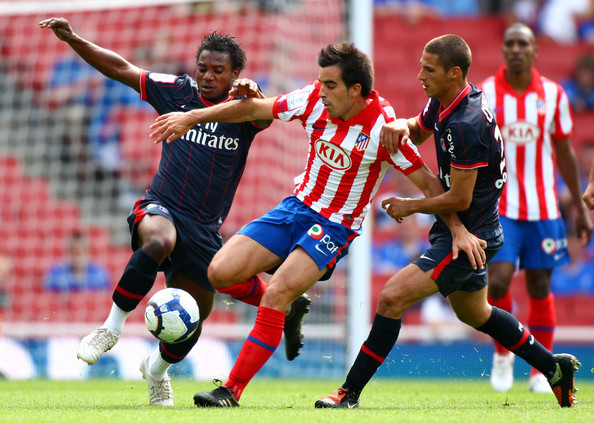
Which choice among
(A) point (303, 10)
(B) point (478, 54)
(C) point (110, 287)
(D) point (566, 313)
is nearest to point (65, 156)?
(C) point (110, 287)

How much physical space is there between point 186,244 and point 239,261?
588mm

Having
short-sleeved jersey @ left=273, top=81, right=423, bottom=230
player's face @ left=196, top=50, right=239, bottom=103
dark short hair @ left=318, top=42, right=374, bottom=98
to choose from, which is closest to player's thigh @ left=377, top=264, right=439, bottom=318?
short-sleeved jersey @ left=273, top=81, right=423, bottom=230

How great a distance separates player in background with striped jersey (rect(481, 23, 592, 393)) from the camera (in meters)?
6.64

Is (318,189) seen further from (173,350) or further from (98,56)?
(98,56)

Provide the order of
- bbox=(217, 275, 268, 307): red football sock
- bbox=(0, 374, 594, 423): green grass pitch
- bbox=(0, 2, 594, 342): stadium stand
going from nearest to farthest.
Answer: bbox=(0, 374, 594, 423): green grass pitch
bbox=(217, 275, 268, 307): red football sock
bbox=(0, 2, 594, 342): stadium stand

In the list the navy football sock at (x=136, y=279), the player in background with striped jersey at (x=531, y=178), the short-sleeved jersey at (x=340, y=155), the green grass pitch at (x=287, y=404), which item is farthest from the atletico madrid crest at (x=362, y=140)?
the player in background with striped jersey at (x=531, y=178)

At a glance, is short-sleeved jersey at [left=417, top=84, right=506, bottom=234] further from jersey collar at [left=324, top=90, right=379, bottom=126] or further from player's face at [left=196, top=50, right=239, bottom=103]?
player's face at [left=196, top=50, right=239, bottom=103]

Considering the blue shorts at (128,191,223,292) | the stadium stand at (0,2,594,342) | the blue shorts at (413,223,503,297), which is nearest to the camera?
the blue shorts at (413,223,503,297)

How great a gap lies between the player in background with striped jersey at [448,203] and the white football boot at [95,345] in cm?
122

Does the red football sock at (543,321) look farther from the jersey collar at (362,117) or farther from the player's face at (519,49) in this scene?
the jersey collar at (362,117)

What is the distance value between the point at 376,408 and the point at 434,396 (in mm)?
1362

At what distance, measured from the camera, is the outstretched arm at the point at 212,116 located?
15.4 ft

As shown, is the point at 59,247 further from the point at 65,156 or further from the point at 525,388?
the point at 525,388

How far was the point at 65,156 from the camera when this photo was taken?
40.4ft
